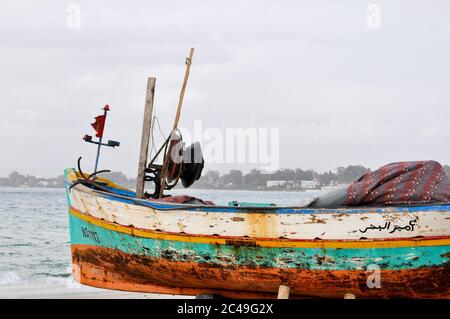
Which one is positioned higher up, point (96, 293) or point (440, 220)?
point (440, 220)

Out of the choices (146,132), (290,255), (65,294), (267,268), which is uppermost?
(146,132)

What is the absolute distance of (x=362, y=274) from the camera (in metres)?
6.81

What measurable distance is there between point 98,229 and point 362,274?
352 cm

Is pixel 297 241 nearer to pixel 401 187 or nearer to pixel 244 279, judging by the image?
pixel 244 279

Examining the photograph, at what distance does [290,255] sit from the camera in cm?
693

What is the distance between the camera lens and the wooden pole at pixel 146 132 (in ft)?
28.4

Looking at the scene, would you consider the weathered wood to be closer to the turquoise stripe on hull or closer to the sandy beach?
the turquoise stripe on hull

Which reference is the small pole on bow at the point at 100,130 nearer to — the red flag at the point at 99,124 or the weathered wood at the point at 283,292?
the red flag at the point at 99,124

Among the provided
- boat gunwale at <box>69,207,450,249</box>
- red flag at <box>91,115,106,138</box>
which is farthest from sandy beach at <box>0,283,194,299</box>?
red flag at <box>91,115,106,138</box>

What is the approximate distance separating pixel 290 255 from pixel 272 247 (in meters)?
0.21

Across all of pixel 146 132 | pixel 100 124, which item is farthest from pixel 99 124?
pixel 146 132

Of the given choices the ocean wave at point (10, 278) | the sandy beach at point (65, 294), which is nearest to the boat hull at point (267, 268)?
the sandy beach at point (65, 294)
